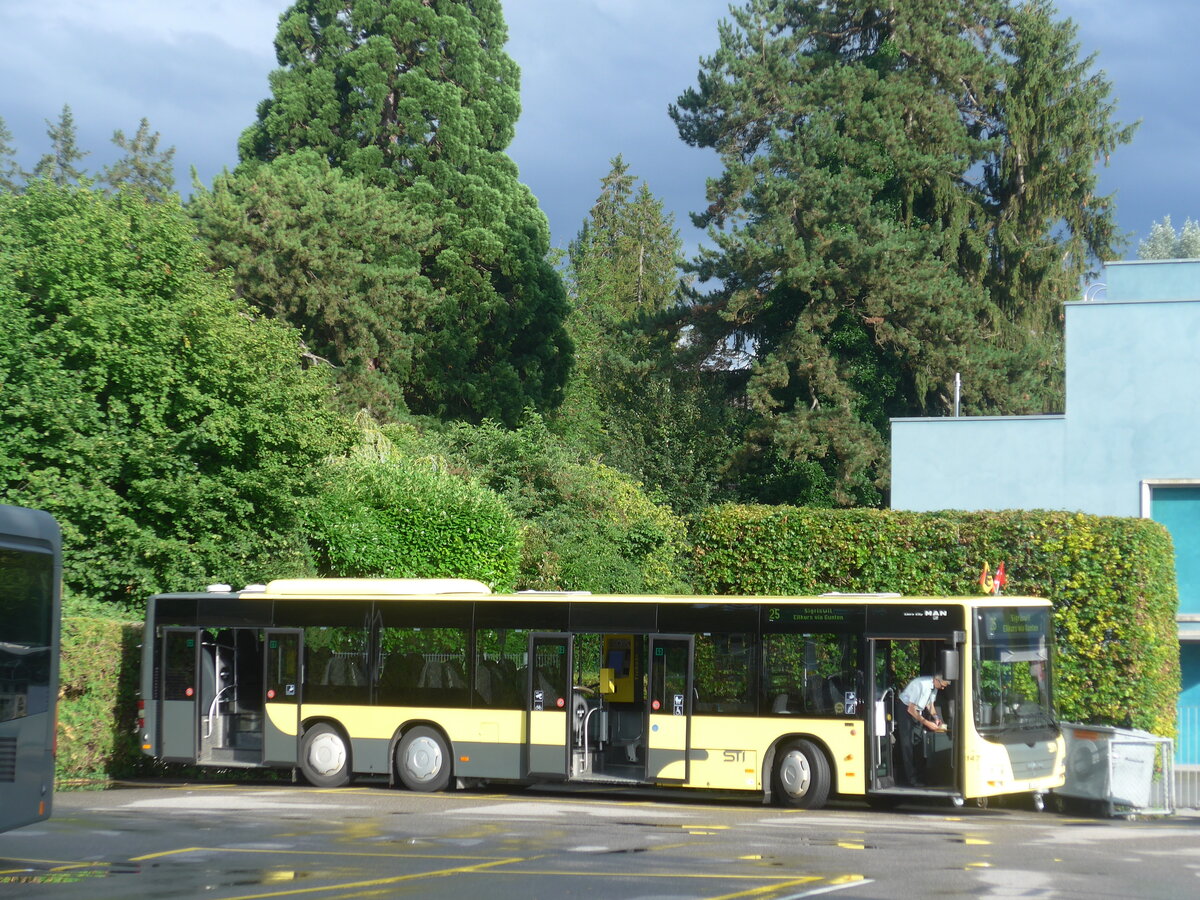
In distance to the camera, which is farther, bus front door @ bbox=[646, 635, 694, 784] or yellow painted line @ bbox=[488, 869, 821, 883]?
bus front door @ bbox=[646, 635, 694, 784]

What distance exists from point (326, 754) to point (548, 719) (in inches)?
134

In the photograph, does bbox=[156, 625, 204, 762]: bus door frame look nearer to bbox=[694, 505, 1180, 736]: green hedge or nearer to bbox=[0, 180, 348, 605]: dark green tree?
bbox=[0, 180, 348, 605]: dark green tree

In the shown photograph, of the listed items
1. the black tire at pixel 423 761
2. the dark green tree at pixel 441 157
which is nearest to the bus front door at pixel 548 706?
the black tire at pixel 423 761

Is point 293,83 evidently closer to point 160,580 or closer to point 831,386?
point 831,386

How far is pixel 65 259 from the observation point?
2483 centimetres

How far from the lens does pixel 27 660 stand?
12.1 metres

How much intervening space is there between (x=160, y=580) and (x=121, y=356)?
3.87 meters

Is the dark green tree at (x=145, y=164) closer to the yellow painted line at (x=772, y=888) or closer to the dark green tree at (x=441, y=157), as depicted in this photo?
Answer: the dark green tree at (x=441, y=157)

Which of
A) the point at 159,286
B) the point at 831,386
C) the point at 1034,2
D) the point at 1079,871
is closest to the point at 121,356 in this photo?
the point at 159,286

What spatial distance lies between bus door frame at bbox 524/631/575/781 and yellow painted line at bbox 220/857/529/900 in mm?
5890

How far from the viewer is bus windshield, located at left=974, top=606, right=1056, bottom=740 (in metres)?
17.2

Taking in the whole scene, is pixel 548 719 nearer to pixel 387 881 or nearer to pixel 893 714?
pixel 893 714

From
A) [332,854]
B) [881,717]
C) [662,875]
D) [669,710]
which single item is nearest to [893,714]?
[881,717]

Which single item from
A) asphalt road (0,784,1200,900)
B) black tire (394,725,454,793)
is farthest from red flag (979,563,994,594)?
black tire (394,725,454,793)
